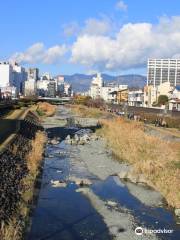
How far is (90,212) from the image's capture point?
14359 mm

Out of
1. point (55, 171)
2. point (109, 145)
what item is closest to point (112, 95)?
point (109, 145)

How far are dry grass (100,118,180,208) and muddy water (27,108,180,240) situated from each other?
1.00 meters

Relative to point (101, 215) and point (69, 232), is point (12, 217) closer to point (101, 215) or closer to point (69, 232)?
point (69, 232)

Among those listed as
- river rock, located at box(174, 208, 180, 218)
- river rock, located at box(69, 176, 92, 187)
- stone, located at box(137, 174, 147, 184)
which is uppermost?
stone, located at box(137, 174, 147, 184)

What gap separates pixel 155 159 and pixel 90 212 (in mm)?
8544

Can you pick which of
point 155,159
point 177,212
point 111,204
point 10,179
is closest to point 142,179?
point 155,159

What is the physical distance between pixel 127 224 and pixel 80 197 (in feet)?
12.2

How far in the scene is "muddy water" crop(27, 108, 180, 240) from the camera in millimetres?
12050

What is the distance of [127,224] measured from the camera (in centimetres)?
1289

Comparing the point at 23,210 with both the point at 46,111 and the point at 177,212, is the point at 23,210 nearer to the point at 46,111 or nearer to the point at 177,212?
the point at 177,212
